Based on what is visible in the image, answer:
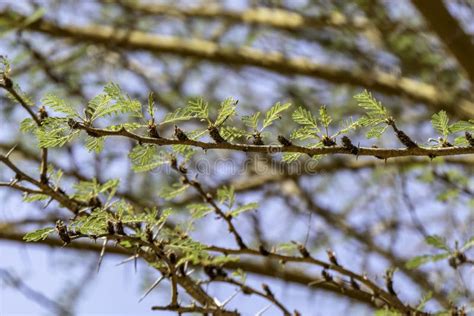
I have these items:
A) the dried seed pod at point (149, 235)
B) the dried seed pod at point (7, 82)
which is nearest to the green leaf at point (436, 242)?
the dried seed pod at point (149, 235)

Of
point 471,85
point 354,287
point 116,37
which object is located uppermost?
point 116,37

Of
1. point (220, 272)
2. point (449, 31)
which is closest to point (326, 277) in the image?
point (220, 272)

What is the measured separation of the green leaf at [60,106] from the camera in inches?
58.5

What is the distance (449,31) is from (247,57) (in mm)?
1490

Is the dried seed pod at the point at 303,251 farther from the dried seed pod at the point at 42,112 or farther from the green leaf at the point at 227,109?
the dried seed pod at the point at 42,112

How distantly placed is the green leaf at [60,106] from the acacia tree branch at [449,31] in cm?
250

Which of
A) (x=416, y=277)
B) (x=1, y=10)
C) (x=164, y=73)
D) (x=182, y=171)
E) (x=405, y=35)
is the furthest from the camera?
Answer: (x=164, y=73)

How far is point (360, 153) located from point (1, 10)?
3210 millimetres

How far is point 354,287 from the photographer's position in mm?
2053

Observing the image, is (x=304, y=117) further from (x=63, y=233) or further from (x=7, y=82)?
(x=7, y=82)

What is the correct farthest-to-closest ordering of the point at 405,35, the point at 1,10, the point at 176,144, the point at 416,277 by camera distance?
the point at 405,35 < the point at 1,10 < the point at 416,277 < the point at 176,144

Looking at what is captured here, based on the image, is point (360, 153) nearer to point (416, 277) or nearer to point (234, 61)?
point (416, 277)

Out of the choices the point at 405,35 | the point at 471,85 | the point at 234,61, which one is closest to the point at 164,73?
the point at 234,61

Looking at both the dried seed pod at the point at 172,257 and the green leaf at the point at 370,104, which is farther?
the dried seed pod at the point at 172,257
